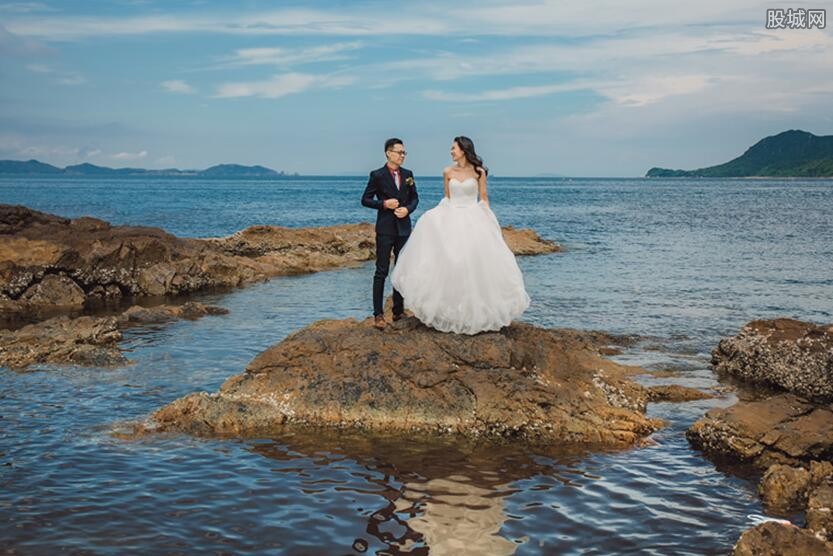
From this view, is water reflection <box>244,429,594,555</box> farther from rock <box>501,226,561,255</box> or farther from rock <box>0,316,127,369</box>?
rock <box>501,226,561,255</box>

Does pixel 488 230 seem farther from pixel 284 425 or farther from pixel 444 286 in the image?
pixel 284 425

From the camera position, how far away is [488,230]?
1072cm

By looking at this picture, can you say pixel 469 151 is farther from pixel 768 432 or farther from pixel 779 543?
pixel 779 543

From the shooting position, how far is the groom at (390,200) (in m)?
11.3

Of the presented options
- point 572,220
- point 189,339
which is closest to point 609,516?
point 189,339

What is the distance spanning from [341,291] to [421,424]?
1461 cm

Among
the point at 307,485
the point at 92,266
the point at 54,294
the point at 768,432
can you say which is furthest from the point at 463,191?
the point at 92,266

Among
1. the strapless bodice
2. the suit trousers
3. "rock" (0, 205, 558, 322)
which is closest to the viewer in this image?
the strapless bodice

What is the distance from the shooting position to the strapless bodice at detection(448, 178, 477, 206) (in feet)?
35.1

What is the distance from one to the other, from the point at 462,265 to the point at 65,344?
820 centimetres

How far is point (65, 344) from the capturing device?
14609 mm

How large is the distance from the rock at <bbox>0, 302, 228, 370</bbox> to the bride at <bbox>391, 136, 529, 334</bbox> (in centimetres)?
637

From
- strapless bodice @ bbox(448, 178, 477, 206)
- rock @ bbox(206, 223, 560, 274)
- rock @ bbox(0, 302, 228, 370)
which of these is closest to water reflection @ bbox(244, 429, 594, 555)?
strapless bodice @ bbox(448, 178, 477, 206)

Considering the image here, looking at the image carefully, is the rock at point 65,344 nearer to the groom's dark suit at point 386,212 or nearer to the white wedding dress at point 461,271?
the groom's dark suit at point 386,212
